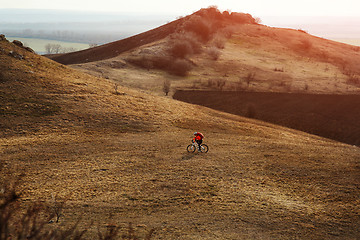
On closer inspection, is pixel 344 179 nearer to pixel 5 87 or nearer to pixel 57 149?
pixel 57 149

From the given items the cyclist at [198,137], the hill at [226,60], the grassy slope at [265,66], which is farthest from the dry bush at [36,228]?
the hill at [226,60]

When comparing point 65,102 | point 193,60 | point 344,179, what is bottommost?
point 344,179

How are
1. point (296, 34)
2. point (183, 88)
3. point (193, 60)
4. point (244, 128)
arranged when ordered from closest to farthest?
1. point (244, 128)
2. point (183, 88)
3. point (193, 60)
4. point (296, 34)

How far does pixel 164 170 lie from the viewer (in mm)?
22734

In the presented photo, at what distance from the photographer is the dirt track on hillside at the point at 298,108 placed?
50.9 m

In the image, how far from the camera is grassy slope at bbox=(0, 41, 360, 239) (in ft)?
53.3

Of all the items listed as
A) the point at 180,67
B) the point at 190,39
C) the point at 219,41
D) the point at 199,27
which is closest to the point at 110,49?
the point at 190,39

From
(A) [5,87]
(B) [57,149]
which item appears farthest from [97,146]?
(A) [5,87]

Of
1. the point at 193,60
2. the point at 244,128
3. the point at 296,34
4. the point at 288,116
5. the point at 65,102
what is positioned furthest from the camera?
the point at 296,34

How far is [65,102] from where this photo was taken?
36625mm

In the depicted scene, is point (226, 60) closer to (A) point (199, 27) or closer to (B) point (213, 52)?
(B) point (213, 52)

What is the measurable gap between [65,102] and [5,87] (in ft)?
28.9

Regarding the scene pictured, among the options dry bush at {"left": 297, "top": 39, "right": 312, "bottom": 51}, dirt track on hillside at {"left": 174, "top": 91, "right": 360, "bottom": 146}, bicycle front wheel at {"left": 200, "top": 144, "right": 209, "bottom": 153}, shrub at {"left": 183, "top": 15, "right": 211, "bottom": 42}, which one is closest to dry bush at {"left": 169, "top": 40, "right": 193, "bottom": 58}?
shrub at {"left": 183, "top": 15, "right": 211, "bottom": 42}

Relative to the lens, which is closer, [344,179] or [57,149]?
[344,179]
